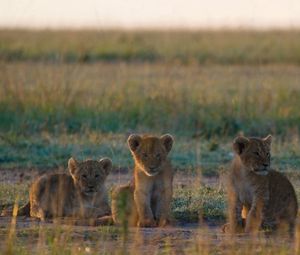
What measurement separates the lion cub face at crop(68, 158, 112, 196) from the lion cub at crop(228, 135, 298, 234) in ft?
4.90

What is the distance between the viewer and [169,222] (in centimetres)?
1008

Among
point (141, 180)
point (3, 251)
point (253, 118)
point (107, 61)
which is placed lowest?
point (3, 251)

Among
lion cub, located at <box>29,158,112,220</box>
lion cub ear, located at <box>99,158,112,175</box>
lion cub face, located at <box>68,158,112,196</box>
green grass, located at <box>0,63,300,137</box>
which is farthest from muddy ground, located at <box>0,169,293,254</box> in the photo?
green grass, located at <box>0,63,300,137</box>

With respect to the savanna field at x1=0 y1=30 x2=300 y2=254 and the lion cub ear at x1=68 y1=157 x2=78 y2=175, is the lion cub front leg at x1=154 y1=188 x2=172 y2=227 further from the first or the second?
the lion cub ear at x1=68 y1=157 x2=78 y2=175

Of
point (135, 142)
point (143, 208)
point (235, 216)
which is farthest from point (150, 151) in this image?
point (235, 216)

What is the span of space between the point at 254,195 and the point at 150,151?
0.96 meters

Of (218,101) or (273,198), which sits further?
(218,101)

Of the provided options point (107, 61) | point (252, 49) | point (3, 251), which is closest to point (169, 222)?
point (3, 251)

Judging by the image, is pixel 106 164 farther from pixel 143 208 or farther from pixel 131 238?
pixel 131 238

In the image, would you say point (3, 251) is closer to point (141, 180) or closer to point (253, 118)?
point (141, 180)

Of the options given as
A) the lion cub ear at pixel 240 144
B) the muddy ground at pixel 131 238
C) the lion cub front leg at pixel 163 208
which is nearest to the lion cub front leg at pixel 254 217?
the muddy ground at pixel 131 238

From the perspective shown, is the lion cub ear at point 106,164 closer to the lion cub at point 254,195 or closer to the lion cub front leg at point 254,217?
the lion cub at point 254,195

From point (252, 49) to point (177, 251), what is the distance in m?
30.0

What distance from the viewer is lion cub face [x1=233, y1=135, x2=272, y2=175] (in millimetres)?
9375
